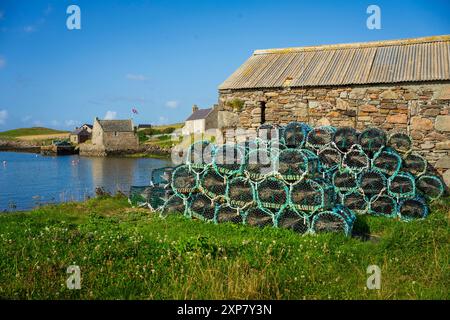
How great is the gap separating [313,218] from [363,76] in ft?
23.6

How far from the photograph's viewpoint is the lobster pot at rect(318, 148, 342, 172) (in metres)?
10.9

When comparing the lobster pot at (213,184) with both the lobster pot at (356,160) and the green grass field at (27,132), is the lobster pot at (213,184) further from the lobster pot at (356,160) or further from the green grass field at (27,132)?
the green grass field at (27,132)

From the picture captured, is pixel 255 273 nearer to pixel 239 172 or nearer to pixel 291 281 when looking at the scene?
pixel 291 281

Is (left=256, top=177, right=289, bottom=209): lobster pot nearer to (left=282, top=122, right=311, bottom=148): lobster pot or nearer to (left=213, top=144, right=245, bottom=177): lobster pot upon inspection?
(left=213, top=144, right=245, bottom=177): lobster pot

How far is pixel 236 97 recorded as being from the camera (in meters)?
15.3

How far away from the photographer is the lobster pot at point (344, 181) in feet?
34.7

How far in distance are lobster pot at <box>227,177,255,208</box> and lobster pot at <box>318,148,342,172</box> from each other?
8.79 ft

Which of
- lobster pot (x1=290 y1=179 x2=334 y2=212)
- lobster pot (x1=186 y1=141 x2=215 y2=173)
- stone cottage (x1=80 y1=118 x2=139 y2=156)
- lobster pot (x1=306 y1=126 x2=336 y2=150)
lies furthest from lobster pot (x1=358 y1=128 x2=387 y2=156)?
stone cottage (x1=80 y1=118 x2=139 y2=156)

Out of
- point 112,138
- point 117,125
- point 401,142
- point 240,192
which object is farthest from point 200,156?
point 117,125

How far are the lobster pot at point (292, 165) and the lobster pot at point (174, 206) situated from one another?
9.16ft

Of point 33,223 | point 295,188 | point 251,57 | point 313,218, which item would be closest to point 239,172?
point 295,188

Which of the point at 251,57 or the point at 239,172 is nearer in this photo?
the point at 239,172

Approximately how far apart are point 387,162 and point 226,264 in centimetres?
673

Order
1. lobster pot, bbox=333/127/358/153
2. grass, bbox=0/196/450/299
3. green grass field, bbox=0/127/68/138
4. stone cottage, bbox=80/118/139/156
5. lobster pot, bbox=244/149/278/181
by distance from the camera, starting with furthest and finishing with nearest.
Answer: green grass field, bbox=0/127/68/138 < stone cottage, bbox=80/118/139/156 < lobster pot, bbox=333/127/358/153 < lobster pot, bbox=244/149/278/181 < grass, bbox=0/196/450/299
